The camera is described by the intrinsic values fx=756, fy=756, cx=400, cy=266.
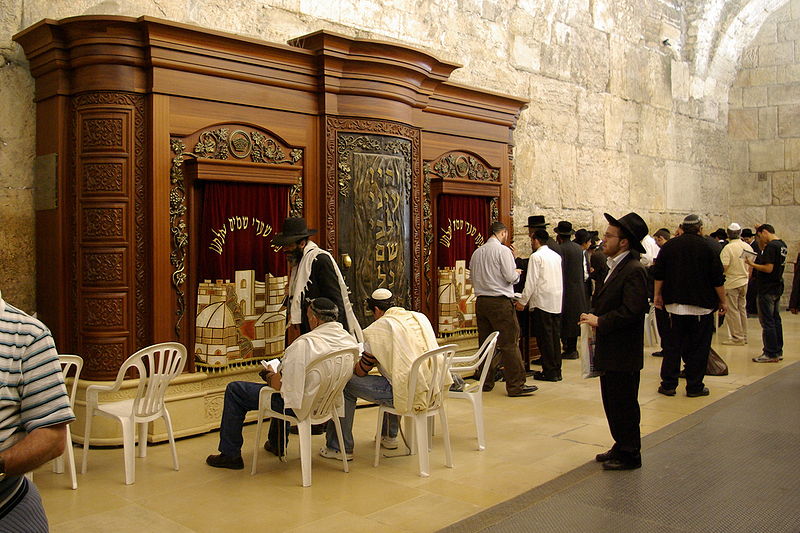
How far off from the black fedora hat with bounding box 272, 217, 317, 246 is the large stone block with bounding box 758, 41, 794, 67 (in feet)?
38.7

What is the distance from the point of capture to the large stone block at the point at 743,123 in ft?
45.6

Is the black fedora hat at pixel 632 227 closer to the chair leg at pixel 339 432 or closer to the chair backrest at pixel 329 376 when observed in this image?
the chair backrest at pixel 329 376

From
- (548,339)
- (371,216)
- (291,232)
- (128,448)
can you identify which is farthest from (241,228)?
(548,339)

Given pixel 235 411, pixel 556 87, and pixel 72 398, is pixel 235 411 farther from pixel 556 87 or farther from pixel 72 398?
pixel 556 87

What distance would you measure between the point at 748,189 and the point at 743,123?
4.01 feet

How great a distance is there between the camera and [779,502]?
12.4ft

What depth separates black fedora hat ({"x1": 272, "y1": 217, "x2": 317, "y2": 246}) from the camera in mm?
5031

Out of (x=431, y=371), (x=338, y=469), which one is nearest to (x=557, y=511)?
(x=431, y=371)

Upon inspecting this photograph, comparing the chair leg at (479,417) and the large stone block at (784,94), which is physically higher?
the large stone block at (784,94)

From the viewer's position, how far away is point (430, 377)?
4285 millimetres

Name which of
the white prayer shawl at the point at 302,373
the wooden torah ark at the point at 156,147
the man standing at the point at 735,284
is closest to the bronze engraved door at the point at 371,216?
the wooden torah ark at the point at 156,147

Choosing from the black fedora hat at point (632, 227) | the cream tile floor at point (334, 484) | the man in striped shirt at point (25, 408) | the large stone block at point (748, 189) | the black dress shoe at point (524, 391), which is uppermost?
the large stone block at point (748, 189)

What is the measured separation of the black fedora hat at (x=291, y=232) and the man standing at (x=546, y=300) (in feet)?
8.68

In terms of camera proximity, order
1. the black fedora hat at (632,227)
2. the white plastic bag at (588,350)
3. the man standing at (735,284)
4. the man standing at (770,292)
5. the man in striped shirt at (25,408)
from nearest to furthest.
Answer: the man in striped shirt at (25,408), the black fedora hat at (632,227), the white plastic bag at (588,350), the man standing at (770,292), the man standing at (735,284)
